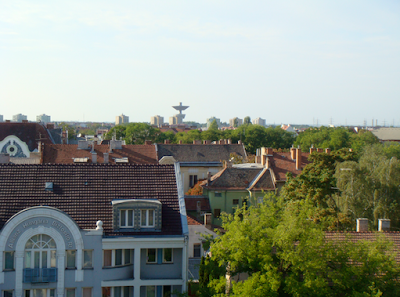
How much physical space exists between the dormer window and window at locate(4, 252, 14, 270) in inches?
194

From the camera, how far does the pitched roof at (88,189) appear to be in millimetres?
23156

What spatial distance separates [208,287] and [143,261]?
3363 mm

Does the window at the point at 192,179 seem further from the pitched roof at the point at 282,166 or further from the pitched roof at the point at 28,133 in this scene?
the pitched roof at the point at 28,133

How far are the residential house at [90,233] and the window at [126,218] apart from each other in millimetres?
14

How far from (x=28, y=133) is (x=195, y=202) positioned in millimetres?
30542

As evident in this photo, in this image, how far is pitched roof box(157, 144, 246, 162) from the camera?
69875mm

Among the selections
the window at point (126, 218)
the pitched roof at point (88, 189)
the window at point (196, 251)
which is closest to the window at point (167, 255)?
the pitched roof at point (88, 189)

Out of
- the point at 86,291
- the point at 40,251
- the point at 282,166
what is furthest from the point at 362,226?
the point at 282,166

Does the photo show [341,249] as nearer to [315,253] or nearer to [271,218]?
[315,253]

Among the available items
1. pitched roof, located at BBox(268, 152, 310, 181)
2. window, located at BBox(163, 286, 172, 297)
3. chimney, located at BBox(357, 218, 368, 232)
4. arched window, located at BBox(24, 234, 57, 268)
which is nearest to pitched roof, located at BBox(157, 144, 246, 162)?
pitched roof, located at BBox(268, 152, 310, 181)

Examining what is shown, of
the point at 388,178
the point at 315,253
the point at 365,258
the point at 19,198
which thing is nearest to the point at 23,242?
the point at 19,198

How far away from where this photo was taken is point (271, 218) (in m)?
22.3

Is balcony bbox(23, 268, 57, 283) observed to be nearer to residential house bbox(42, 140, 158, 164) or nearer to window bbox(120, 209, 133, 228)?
window bbox(120, 209, 133, 228)

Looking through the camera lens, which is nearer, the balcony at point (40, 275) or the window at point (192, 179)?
the balcony at point (40, 275)
